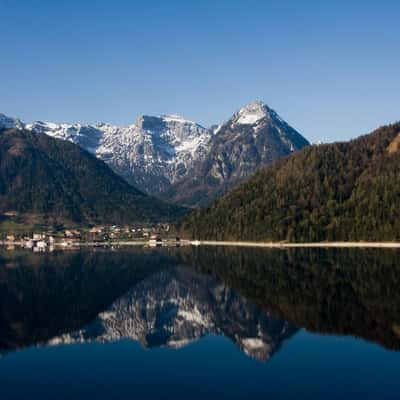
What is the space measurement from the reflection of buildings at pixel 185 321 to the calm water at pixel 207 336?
18cm

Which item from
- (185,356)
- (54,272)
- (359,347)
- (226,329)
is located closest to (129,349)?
(185,356)

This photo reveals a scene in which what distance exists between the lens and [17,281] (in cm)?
12188

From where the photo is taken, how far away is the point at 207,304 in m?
88.7

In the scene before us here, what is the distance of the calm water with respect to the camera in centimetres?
4578

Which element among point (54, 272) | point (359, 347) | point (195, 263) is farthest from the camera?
point (195, 263)

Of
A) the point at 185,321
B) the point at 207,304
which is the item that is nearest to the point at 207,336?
the point at 185,321

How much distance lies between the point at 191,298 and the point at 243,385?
5065cm

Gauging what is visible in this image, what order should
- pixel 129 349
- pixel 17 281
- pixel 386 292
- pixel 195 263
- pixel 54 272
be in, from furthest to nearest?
pixel 195 263
pixel 54 272
pixel 17 281
pixel 386 292
pixel 129 349

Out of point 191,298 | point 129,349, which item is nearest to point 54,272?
point 191,298

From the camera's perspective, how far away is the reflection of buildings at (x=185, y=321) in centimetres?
6431

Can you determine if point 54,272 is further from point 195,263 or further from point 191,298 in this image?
point 191,298

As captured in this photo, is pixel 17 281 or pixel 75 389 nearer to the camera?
pixel 75 389

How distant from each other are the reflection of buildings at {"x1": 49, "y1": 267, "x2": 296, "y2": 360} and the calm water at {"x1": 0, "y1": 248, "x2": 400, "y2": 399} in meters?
0.18

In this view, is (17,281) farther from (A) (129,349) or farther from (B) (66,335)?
(A) (129,349)
